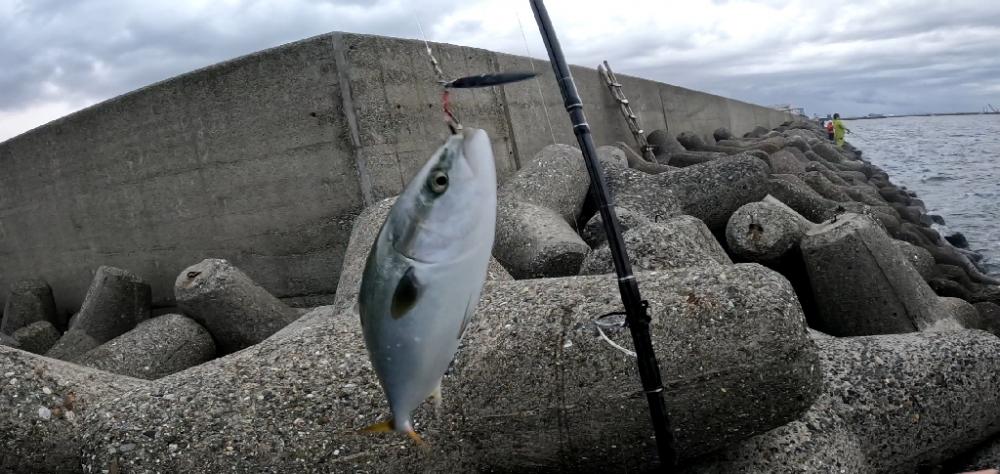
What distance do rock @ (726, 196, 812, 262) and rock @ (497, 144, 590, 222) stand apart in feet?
4.80

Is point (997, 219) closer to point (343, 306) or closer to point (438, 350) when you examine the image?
point (343, 306)

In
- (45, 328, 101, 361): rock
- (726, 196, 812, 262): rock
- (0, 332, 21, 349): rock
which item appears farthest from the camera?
(0, 332, 21, 349): rock

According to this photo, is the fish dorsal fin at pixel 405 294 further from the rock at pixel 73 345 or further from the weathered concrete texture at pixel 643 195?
the rock at pixel 73 345

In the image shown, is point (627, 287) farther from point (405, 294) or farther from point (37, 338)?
point (37, 338)

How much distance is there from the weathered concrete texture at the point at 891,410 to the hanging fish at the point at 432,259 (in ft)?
5.90

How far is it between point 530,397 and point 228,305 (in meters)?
3.08

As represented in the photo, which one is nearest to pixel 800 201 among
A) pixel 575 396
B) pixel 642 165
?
pixel 642 165

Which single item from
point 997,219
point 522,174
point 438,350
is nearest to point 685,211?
point 522,174

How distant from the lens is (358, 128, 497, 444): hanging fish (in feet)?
4.07

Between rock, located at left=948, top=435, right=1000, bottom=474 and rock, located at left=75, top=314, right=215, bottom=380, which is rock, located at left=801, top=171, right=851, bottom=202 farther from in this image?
rock, located at left=75, top=314, right=215, bottom=380

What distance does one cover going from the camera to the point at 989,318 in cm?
587

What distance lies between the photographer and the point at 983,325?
5.75m

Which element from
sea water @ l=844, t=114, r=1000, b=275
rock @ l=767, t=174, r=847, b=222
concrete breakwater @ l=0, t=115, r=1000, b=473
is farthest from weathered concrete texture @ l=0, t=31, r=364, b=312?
sea water @ l=844, t=114, r=1000, b=275

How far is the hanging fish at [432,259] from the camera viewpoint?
1.24 metres
